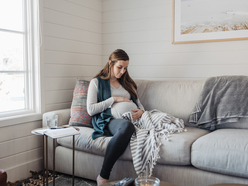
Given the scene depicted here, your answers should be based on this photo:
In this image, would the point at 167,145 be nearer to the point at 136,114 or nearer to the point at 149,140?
the point at 149,140

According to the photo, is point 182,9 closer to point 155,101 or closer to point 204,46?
point 204,46

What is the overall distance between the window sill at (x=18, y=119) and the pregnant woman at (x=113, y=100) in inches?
23.2

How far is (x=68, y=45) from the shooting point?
3113mm

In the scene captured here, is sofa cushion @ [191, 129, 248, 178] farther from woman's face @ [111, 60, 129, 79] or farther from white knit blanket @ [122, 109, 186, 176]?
woman's face @ [111, 60, 129, 79]

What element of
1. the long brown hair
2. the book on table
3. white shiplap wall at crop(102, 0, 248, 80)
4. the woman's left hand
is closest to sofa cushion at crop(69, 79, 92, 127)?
the long brown hair

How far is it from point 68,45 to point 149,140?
1.61 m

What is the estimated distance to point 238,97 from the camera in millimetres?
2420

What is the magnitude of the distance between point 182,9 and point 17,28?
70.3 inches

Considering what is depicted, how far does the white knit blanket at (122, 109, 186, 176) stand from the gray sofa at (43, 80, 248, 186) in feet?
0.21

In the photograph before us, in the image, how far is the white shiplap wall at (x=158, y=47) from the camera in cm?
288

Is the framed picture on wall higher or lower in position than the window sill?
higher

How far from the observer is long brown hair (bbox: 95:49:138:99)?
101 inches

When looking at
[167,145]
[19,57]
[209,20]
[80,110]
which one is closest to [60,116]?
[80,110]

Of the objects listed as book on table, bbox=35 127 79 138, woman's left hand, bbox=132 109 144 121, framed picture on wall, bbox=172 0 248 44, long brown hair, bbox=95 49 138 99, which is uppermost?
framed picture on wall, bbox=172 0 248 44
